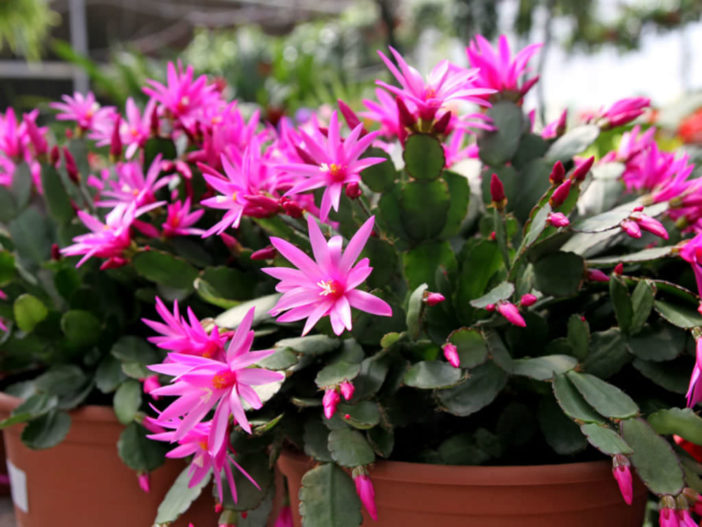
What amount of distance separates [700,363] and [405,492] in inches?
8.7

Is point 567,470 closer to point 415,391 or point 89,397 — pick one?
point 415,391

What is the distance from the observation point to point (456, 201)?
0.56 metres

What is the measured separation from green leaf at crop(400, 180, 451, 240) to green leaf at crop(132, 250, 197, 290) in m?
0.21

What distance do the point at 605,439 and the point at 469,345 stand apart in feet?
0.35

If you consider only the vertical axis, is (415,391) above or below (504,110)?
below

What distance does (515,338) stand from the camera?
1.74 ft

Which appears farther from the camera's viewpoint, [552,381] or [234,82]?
[234,82]

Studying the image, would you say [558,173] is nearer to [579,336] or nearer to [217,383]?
[579,336]

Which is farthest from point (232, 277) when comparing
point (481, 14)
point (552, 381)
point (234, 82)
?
point (481, 14)

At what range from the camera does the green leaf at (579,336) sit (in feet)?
1.60

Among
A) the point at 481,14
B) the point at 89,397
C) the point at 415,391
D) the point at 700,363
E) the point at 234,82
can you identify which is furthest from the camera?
the point at 481,14

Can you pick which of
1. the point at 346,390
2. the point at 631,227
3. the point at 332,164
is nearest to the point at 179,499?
the point at 346,390

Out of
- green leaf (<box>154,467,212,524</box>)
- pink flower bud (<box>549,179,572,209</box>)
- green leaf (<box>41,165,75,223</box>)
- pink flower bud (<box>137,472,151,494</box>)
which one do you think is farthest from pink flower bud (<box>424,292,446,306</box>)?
green leaf (<box>41,165,75,223</box>)

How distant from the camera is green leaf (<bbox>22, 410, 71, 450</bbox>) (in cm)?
62
